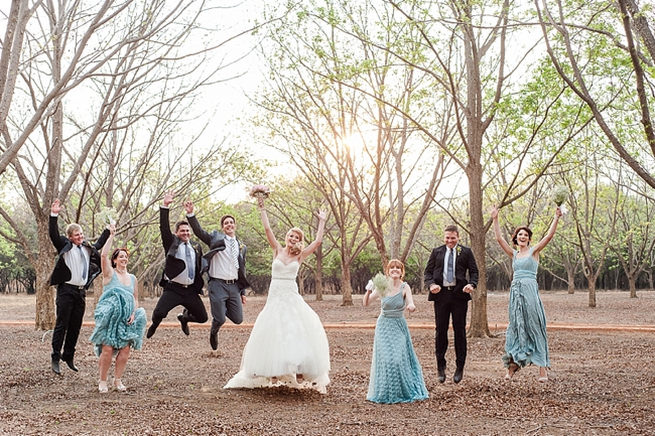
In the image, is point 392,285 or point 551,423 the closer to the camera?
point 551,423

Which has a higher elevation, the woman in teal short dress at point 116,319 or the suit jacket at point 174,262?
the suit jacket at point 174,262

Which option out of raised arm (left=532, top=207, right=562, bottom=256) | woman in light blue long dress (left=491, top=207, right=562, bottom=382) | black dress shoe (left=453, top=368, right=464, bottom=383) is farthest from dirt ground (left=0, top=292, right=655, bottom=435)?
raised arm (left=532, top=207, right=562, bottom=256)

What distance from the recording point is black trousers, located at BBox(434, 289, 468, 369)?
8211mm

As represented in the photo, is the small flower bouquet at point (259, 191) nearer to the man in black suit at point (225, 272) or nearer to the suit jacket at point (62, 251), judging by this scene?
the man in black suit at point (225, 272)

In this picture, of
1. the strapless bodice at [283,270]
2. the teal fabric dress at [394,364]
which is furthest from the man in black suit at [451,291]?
the strapless bodice at [283,270]

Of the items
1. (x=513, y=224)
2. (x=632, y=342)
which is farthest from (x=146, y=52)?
(x=513, y=224)

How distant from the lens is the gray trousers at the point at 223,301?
31.1 ft

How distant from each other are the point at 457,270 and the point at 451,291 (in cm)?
26

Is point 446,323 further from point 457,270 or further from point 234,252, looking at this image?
point 234,252

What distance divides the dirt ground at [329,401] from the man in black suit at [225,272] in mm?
817

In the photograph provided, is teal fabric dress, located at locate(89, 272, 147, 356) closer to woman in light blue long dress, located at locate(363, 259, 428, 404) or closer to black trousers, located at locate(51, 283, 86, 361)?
black trousers, located at locate(51, 283, 86, 361)

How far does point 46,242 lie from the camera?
1494 centimetres

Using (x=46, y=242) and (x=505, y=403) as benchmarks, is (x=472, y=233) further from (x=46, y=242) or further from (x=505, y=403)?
(x=46, y=242)

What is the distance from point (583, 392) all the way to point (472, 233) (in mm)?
5889
